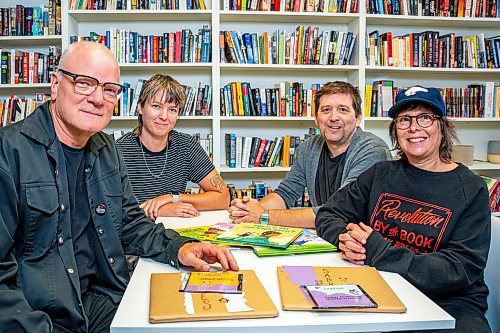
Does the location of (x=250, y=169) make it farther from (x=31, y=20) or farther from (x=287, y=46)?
(x=31, y=20)

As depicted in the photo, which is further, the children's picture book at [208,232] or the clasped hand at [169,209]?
the clasped hand at [169,209]

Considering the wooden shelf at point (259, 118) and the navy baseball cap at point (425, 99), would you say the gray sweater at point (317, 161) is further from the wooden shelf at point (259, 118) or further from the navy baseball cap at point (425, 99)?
the wooden shelf at point (259, 118)

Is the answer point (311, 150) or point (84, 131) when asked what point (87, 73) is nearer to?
point (84, 131)

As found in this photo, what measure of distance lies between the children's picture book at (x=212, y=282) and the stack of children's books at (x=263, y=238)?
24 centimetres

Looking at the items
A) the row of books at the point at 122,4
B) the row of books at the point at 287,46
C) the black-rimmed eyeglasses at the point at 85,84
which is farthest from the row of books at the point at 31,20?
the black-rimmed eyeglasses at the point at 85,84

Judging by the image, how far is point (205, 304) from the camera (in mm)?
1046

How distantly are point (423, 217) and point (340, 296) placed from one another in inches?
25.6

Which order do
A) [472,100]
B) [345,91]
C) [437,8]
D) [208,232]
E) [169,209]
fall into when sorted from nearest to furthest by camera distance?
[208,232]
[169,209]
[345,91]
[437,8]
[472,100]

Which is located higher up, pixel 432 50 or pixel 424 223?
pixel 432 50

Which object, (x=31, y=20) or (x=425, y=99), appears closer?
(x=425, y=99)

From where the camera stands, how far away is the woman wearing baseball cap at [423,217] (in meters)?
1.42

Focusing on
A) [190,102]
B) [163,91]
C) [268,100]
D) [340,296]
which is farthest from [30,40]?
[340,296]

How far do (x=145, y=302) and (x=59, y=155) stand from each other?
0.55m

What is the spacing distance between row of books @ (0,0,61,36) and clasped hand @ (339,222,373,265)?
9.31 feet
